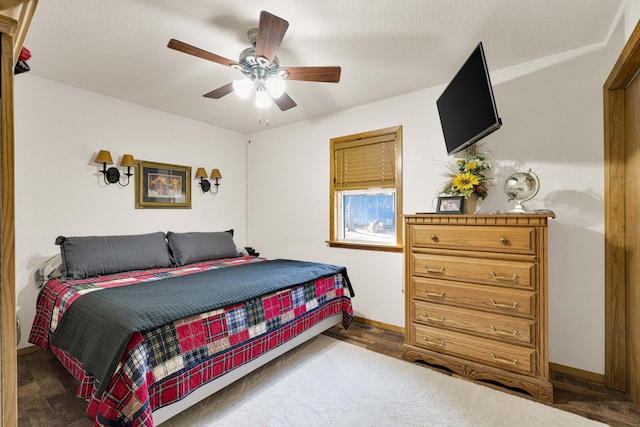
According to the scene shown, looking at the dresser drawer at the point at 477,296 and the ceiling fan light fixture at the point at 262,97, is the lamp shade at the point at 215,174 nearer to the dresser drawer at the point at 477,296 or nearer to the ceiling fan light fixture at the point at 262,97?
the ceiling fan light fixture at the point at 262,97

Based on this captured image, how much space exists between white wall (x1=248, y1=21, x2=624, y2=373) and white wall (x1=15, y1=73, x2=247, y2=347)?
7.28ft

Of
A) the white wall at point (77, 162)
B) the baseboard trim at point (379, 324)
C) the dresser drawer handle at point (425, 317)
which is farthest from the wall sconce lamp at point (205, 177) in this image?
the dresser drawer handle at point (425, 317)

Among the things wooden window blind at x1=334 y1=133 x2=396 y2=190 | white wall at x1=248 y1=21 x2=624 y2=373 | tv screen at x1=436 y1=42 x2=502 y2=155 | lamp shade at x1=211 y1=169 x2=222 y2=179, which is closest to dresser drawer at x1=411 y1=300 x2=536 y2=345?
Result: white wall at x1=248 y1=21 x2=624 y2=373

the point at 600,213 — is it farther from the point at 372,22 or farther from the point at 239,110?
the point at 239,110

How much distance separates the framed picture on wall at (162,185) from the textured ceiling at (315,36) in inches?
36.4

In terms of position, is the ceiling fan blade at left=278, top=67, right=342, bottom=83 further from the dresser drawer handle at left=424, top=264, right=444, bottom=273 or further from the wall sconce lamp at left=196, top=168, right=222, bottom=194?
the wall sconce lamp at left=196, top=168, right=222, bottom=194

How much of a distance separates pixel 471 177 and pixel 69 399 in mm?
3336

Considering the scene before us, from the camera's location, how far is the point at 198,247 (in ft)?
11.3

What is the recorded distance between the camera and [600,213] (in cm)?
225

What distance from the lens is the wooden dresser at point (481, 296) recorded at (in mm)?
2020

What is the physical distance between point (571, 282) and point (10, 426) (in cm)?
320

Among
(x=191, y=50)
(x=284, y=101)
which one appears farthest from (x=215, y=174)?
(x=191, y=50)

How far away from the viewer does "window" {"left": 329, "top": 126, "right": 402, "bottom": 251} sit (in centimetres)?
330

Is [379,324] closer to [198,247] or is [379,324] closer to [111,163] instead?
[198,247]
